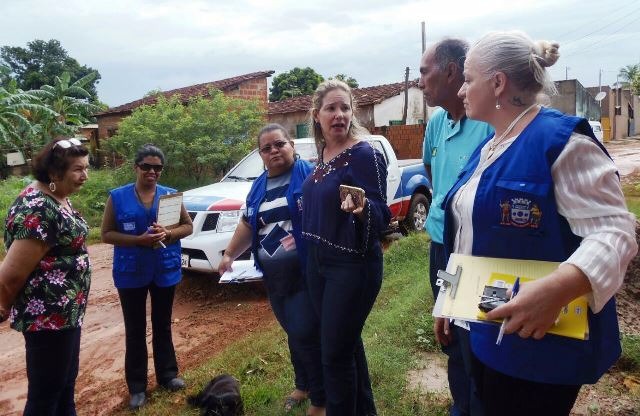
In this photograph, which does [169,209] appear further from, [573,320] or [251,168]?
[251,168]

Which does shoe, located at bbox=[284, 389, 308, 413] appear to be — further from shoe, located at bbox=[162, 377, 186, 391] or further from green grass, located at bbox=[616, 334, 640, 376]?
green grass, located at bbox=[616, 334, 640, 376]

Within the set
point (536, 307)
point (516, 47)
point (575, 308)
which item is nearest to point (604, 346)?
point (575, 308)

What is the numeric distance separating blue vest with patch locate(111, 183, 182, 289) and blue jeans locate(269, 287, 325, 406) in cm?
100

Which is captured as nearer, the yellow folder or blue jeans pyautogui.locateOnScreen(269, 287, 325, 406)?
the yellow folder

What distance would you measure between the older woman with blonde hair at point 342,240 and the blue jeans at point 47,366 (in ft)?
4.44

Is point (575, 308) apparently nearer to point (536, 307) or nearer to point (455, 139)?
point (536, 307)

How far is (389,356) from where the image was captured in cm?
374

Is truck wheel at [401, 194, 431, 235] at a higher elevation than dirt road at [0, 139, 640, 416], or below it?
higher

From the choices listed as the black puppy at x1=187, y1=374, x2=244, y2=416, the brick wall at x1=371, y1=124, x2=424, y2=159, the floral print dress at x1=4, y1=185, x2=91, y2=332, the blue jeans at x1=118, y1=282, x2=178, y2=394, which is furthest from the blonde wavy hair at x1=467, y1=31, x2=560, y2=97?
the brick wall at x1=371, y1=124, x2=424, y2=159

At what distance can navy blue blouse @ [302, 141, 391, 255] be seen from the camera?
250 centimetres

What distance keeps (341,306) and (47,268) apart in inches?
61.6

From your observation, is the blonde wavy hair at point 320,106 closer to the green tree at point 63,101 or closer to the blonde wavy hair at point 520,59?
the blonde wavy hair at point 520,59

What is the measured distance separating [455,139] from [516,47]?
103 centimetres

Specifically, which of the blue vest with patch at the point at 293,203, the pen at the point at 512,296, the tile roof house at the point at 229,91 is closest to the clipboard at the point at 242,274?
the blue vest with patch at the point at 293,203
